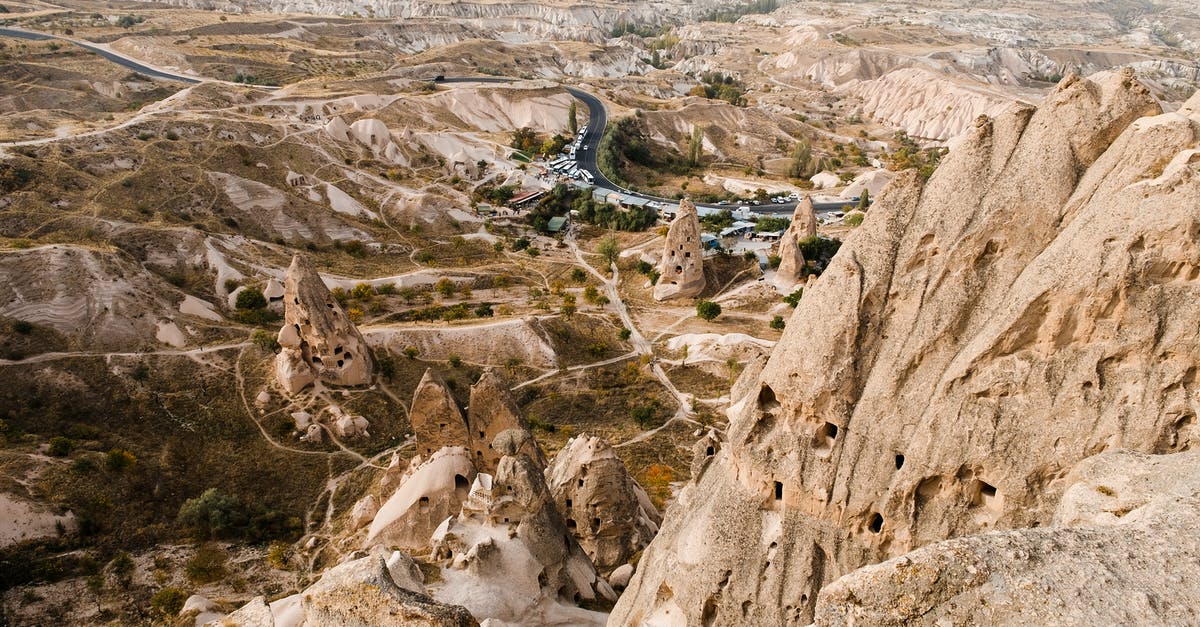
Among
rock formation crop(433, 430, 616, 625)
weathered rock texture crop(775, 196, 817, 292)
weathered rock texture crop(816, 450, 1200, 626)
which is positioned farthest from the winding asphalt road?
weathered rock texture crop(816, 450, 1200, 626)

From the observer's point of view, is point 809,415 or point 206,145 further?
point 206,145

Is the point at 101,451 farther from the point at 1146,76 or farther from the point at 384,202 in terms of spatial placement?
the point at 1146,76

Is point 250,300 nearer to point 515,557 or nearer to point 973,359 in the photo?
point 515,557

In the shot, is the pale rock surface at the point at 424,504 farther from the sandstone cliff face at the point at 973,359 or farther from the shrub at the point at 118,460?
the shrub at the point at 118,460

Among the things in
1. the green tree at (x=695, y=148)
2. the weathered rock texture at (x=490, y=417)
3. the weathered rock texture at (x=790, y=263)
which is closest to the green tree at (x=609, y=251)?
the weathered rock texture at (x=790, y=263)

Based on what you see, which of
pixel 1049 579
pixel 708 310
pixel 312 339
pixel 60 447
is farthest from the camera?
pixel 708 310

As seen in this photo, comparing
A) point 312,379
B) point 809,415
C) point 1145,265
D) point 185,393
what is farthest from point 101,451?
point 1145,265

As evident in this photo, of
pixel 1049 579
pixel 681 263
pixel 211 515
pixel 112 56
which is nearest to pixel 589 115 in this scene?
pixel 681 263
